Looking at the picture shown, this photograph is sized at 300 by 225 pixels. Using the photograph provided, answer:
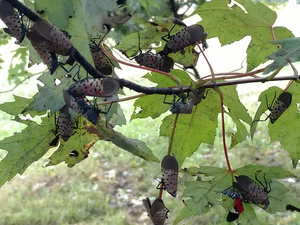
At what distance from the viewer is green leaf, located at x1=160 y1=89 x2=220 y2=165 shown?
128cm

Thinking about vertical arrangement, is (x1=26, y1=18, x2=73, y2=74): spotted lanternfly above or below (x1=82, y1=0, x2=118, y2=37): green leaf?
below

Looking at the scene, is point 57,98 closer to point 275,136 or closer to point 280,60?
point 280,60

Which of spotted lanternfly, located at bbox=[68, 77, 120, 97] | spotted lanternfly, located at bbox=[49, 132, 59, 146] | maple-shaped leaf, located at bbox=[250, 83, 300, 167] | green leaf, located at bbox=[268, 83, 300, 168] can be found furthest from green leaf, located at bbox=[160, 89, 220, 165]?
spotted lanternfly, located at bbox=[68, 77, 120, 97]

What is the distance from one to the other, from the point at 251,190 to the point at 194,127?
33 cm

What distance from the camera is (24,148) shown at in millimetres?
1067

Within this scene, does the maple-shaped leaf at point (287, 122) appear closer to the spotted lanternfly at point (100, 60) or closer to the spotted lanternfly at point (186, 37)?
the spotted lanternfly at point (186, 37)

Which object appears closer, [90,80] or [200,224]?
[90,80]

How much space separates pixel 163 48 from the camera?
130 centimetres

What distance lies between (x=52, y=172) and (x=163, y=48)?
3913 mm

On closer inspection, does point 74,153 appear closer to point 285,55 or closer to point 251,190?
point 251,190

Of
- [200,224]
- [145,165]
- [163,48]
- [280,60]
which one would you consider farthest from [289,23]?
[280,60]

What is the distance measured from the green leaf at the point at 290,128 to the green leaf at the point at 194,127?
285 mm

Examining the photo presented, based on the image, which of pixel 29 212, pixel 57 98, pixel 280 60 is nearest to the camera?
pixel 280 60

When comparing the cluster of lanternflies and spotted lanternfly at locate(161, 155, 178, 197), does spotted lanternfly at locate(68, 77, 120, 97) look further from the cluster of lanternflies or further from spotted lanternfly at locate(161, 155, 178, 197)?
spotted lanternfly at locate(161, 155, 178, 197)
